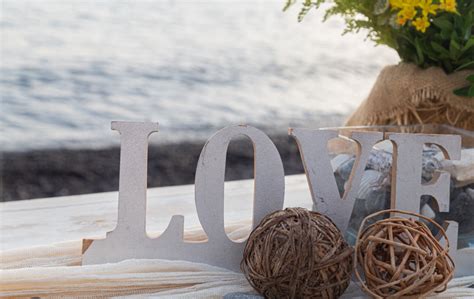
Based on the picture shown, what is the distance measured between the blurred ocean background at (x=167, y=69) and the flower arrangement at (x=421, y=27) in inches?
48.6

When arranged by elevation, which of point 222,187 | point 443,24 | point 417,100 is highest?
point 443,24

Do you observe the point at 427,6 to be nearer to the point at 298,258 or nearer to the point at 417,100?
the point at 417,100

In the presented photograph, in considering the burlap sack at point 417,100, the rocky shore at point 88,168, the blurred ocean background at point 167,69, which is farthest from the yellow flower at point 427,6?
the rocky shore at point 88,168

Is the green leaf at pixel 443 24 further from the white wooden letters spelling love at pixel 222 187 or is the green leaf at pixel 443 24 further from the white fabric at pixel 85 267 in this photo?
the white fabric at pixel 85 267

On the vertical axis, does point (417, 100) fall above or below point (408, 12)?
below

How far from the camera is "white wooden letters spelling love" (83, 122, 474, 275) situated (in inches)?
28.1

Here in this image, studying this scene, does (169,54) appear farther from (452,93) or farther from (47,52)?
(452,93)

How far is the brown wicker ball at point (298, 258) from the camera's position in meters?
0.62

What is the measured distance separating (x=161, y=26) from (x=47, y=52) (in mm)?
436

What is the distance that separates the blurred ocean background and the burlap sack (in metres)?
1.19

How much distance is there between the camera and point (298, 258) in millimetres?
614

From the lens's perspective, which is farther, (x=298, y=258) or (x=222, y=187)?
(x=222, y=187)

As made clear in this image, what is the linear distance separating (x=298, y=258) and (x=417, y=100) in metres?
0.43

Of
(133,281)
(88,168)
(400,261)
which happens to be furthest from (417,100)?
(88,168)
